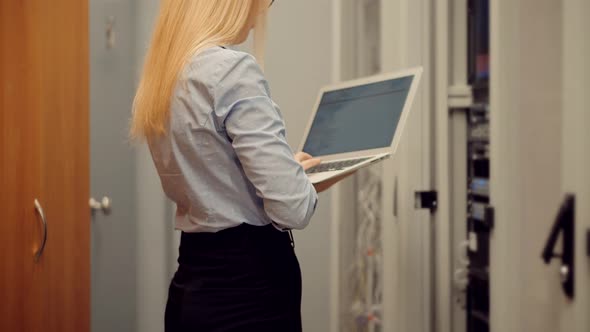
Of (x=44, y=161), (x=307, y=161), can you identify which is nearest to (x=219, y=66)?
(x=307, y=161)

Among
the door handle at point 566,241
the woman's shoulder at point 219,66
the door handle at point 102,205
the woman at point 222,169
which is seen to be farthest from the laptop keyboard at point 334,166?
the door handle at point 102,205

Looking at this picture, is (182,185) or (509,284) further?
(509,284)

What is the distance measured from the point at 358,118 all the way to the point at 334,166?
0.21m

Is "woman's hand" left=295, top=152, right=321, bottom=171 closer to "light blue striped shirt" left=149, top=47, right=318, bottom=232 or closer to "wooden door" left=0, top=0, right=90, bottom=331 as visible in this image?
"light blue striped shirt" left=149, top=47, right=318, bottom=232

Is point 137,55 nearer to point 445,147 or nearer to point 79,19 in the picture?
point 79,19

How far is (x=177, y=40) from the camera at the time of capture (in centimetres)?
113

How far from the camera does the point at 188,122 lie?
108 cm

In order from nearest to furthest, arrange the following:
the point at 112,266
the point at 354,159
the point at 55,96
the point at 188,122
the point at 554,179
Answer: the point at 188,122, the point at 354,159, the point at 554,179, the point at 55,96, the point at 112,266

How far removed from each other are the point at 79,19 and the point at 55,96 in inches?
9.3

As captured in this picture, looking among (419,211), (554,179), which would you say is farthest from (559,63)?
(419,211)

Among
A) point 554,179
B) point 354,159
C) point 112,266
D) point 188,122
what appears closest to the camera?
point 188,122

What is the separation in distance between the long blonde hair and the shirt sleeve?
83mm

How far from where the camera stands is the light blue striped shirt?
1.04m

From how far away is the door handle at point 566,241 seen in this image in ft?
4.06
